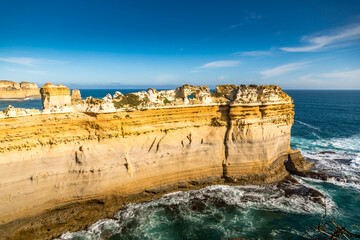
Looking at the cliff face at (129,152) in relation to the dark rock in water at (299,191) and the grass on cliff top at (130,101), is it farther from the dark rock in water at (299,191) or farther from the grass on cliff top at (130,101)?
the dark rock in water at (299,191)

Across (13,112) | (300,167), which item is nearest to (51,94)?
(13,112)

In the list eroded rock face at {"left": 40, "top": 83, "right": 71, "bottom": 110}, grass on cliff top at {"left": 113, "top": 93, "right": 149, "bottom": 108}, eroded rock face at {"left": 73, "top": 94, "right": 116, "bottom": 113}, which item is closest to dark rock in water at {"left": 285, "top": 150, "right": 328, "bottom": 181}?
grass on cliff top at {"left": 113, "top": 93, "right": 149, "bottom": 108}

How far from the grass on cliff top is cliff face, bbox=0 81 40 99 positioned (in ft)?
287

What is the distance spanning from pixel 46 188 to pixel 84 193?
233cm

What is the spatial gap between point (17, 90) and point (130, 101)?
89397 mm

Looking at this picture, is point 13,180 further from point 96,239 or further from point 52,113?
point 96,239

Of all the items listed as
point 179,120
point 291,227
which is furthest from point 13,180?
point 291,227

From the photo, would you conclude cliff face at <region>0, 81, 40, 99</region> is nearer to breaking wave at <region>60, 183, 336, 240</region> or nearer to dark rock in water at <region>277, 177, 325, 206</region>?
breaking wave at <region>60, 183, 336, 240</region>

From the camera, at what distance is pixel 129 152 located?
49.1 feet

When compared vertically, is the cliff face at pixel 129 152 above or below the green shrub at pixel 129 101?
below

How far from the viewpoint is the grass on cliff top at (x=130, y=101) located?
49.0ft

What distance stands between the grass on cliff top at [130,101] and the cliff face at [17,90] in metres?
87.6

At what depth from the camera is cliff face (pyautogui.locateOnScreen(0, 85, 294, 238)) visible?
12.1 meters

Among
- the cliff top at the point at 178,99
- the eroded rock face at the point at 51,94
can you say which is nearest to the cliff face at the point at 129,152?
the cliff top at the point at 178,99
